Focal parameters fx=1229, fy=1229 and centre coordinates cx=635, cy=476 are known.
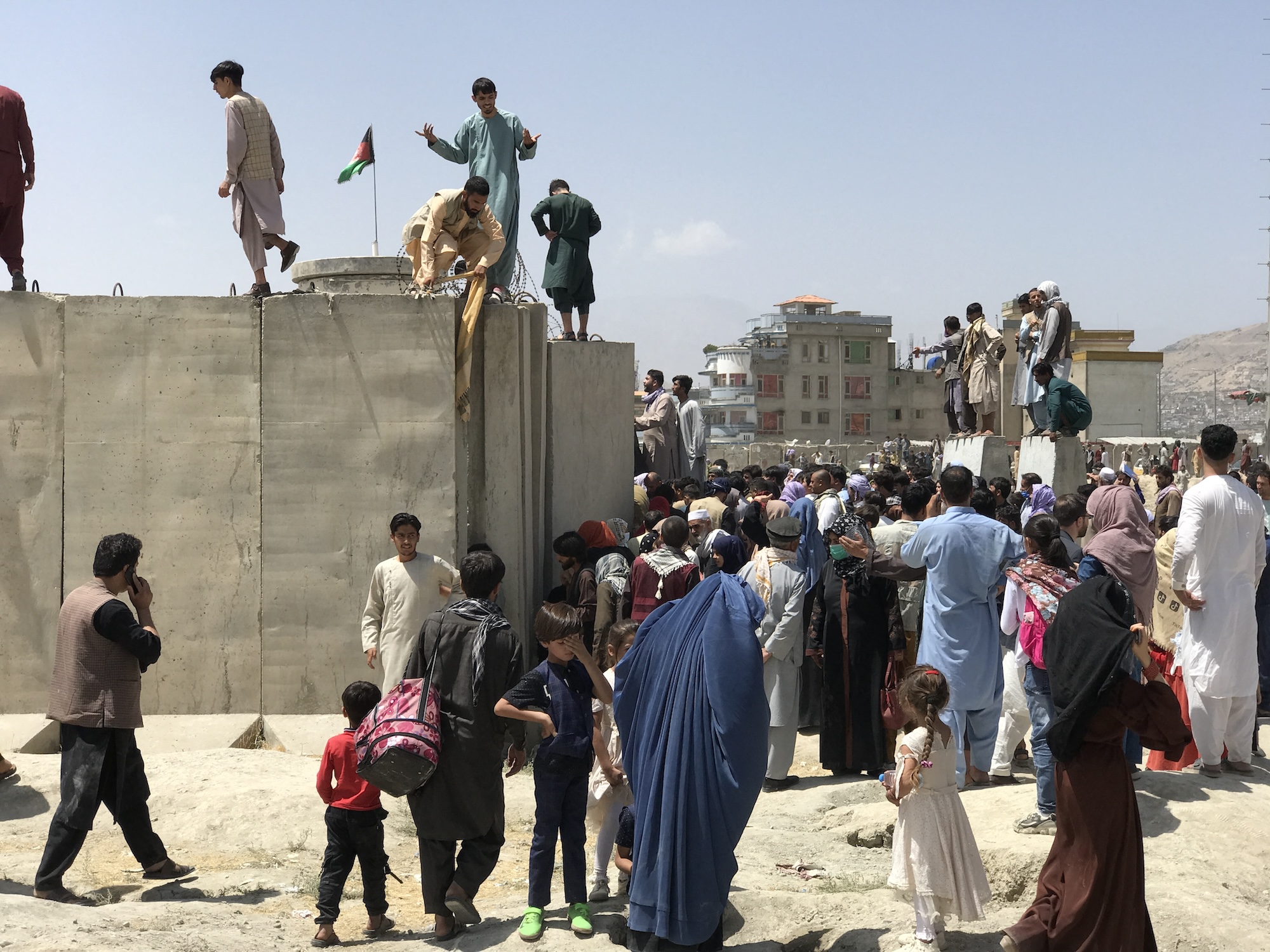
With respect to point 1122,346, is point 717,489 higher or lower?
lower

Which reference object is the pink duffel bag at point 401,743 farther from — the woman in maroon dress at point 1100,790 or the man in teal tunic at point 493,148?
the man in teal tunic at point 493,148

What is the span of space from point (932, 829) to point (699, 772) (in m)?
0.89

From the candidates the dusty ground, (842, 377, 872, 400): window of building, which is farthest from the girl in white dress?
(842, 377, 872, 400): window of building

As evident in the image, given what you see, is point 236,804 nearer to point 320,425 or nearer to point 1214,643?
point 320,425

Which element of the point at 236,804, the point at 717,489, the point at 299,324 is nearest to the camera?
the point at 236,804

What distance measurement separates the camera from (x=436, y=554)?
27.3 ft

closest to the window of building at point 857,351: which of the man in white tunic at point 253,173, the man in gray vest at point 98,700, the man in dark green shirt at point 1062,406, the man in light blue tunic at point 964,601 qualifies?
the man in dark green shirt at point 1062,406

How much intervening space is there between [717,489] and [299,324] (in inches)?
167

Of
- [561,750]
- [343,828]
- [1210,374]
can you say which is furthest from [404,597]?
[1210,374]

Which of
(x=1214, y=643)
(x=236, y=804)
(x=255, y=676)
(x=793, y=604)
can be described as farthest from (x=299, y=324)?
(x=1214, y=643)

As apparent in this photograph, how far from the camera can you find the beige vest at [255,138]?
332 inches

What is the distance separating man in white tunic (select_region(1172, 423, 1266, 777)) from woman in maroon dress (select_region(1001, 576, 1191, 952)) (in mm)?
2180

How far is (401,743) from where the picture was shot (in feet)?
15.6

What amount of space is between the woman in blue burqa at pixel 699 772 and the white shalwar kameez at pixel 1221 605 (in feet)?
9.62
